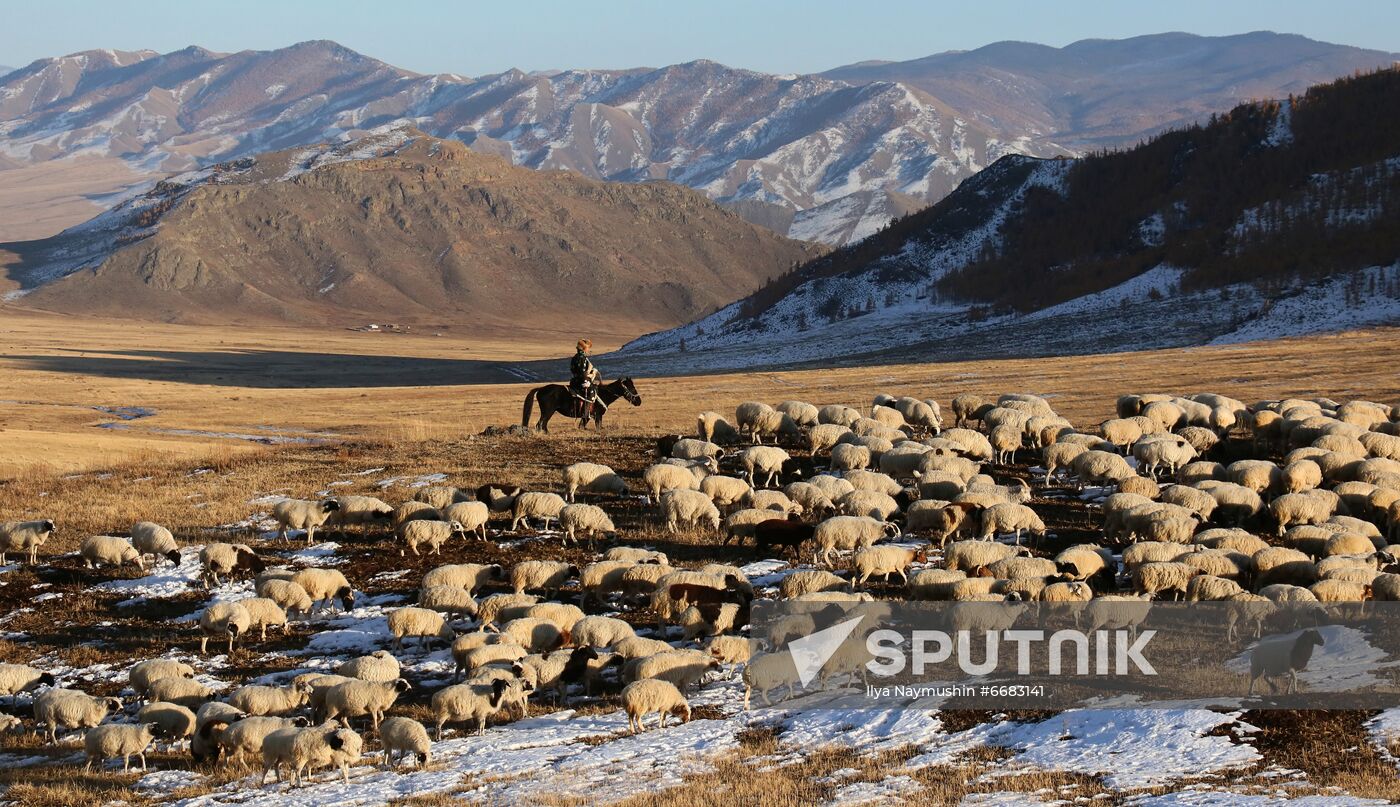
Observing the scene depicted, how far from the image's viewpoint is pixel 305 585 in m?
19.1

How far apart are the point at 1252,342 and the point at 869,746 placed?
60.8m

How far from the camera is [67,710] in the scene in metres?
14.7

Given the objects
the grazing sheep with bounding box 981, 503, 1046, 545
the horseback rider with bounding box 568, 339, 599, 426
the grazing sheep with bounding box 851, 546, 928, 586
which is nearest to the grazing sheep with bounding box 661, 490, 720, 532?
the grazing sheep with bounding box 851, 546, 928, 586

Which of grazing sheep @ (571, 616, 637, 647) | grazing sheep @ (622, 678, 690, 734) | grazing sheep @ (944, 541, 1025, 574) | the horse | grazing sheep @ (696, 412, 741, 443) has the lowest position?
grazing sheep @ (622, 678, 690, 734)

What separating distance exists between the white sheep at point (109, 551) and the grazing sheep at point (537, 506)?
20.2ft

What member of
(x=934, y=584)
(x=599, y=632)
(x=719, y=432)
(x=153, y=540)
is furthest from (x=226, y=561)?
(x=719, y=432)

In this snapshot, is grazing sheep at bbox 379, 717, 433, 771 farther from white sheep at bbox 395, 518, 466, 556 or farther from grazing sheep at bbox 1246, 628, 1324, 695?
grazing sheep at bbox 1246, 628, 1324, 695

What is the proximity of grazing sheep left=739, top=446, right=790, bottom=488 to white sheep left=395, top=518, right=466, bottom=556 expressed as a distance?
683 centimetres

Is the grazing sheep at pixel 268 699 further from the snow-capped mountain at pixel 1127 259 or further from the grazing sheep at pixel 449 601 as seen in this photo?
the snow-capped mountain at pixel 1127 259

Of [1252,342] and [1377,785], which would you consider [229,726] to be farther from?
[1252,342]

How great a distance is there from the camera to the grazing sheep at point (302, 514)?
2300cm

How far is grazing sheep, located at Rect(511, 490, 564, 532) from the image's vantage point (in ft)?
75.5

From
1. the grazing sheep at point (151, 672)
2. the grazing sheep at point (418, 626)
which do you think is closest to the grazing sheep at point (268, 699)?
the grazing sheep at point (151, 672)

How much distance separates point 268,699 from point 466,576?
15.6 feet
